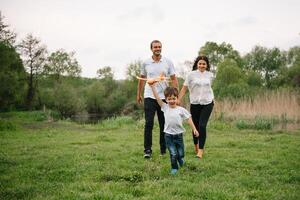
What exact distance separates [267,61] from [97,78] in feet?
113

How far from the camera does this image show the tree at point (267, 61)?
7019cm

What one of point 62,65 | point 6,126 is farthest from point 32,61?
point 6,126

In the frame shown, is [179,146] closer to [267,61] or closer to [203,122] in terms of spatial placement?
[203,122]

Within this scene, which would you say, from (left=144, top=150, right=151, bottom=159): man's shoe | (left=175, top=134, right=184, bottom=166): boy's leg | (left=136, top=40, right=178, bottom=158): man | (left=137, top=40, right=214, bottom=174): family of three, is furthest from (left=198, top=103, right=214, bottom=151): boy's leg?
(left=175, top=134, right=184, bottom=166): boy's leg

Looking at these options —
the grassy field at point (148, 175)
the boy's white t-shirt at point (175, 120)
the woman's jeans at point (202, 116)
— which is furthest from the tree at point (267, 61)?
the boy's white t-shirt at point (175, 120)

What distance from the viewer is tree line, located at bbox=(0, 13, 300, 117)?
38.9 meters

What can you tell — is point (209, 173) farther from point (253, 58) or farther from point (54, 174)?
point (253, 58)

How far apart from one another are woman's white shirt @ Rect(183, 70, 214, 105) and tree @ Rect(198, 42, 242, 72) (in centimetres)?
5240

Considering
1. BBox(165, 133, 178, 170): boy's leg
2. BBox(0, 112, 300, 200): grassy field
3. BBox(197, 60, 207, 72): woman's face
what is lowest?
BBox(0, 112, 300, 200): grassy field

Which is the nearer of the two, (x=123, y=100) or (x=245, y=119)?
(x=245, y=119)

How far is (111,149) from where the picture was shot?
895 cm

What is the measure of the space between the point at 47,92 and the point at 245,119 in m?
46.8

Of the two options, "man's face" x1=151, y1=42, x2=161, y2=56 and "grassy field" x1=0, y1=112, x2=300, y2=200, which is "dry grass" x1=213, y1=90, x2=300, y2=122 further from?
"man's face" x1=151, y1=42, x2=161, y2=56

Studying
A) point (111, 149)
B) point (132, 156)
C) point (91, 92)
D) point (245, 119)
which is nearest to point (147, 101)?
point (132, 156)
